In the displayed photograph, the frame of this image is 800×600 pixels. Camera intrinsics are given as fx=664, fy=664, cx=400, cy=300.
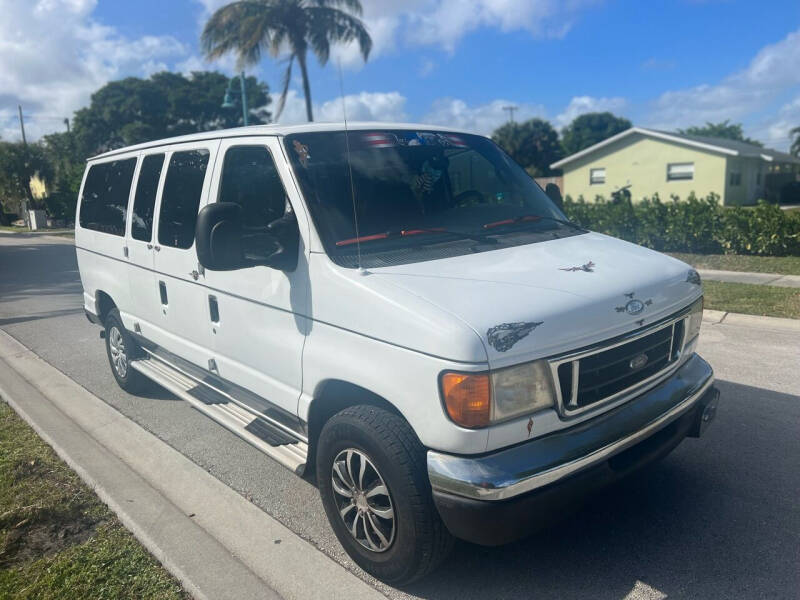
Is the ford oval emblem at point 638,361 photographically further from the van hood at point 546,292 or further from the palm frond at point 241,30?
the palm frond at point 241,30

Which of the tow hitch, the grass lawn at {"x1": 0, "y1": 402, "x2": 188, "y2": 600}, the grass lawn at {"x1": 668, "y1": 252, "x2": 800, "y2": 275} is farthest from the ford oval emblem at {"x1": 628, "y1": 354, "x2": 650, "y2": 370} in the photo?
the grass lawn at {"x1": 668, "y1": 252, "x2": 800, "y2": 275}

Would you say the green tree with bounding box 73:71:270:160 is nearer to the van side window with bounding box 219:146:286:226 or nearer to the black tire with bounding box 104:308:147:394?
the black tire with bounding box 104:308:147:394

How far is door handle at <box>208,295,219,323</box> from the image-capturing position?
418 centimetres

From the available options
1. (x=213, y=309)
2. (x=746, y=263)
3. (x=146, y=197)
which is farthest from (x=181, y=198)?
(x=746, y=263)

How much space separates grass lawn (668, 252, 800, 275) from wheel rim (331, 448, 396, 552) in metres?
10.2

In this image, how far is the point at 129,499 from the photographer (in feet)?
13.3

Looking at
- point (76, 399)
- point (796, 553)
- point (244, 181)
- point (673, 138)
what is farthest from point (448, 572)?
point (673, 138)

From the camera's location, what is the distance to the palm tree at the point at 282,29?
24922 millimetres

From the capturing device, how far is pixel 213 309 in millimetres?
4219

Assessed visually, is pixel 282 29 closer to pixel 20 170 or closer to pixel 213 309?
pixel 213 309

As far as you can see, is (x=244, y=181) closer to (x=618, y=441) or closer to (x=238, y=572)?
(x=238, y=572)

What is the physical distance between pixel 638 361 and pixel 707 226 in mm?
11585

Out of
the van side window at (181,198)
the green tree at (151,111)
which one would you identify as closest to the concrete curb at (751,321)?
the van side window at (181,198)

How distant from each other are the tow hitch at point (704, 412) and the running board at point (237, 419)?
6.86 feet
